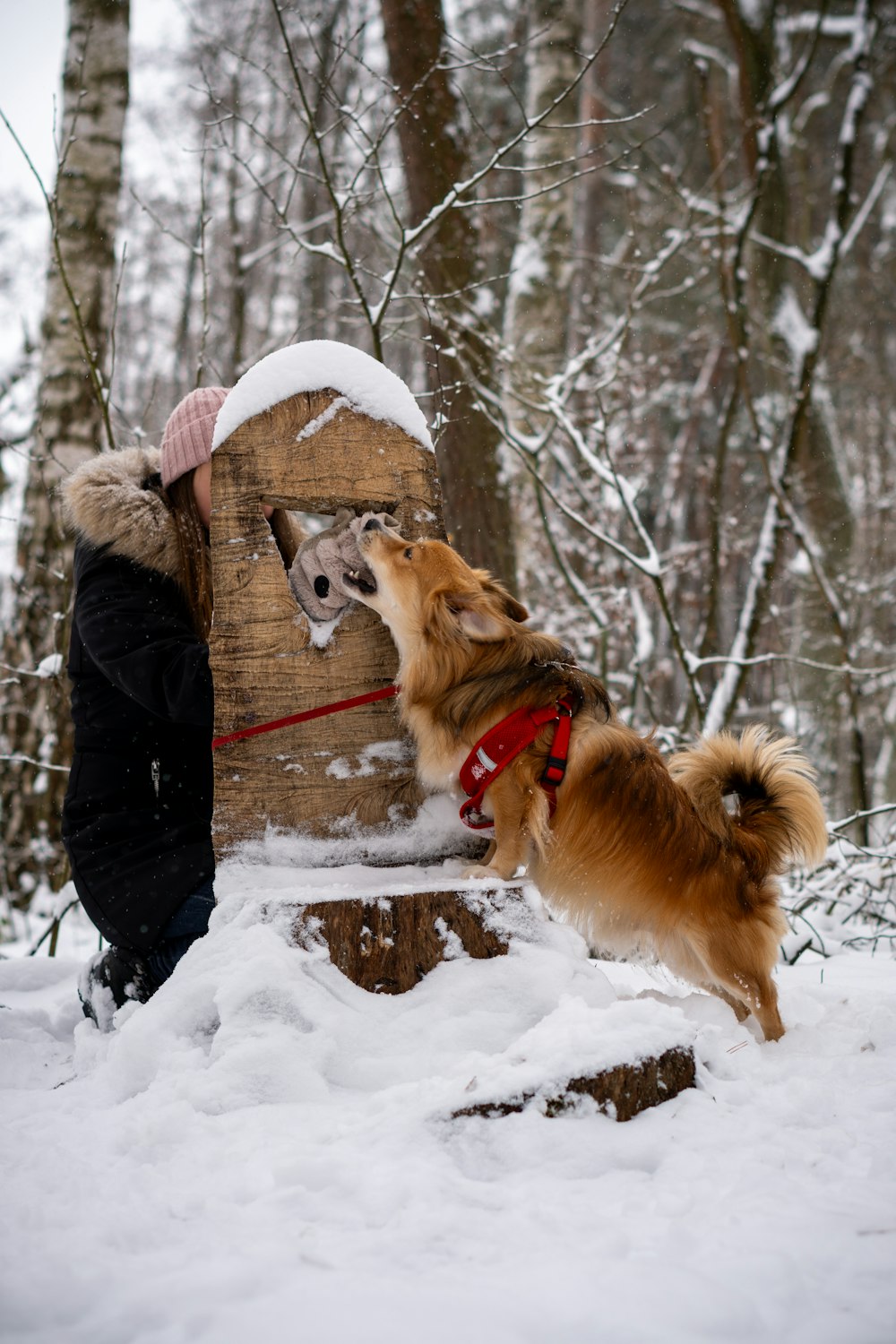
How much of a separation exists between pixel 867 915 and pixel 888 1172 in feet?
10.2

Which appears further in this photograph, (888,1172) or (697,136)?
(697,136)

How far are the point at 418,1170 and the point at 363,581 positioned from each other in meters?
1.63

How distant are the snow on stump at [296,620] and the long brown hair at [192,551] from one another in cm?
36

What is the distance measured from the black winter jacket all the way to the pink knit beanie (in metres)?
0.13

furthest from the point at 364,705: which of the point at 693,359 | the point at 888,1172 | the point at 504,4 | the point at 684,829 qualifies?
the point at 504,4

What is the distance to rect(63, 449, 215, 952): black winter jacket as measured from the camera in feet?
8.88

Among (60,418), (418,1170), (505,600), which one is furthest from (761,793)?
(60,418)

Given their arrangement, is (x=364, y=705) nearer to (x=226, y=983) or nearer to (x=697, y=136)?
(x=226, y=983)

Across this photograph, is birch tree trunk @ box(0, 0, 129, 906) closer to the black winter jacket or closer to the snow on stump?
the black winter jacket

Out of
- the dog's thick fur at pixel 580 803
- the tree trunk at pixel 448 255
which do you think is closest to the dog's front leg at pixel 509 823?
the dog's thick fur at pixel 580 803

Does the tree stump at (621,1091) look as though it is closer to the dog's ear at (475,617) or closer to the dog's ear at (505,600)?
the dog's ear at (475,617)

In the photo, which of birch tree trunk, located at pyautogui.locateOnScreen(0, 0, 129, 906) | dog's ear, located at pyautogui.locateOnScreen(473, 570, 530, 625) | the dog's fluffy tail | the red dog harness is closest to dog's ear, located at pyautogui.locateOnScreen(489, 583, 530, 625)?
dog's ear, located at pyautogui.locateOnScreen(473, 570, 530, 625)

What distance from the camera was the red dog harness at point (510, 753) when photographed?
2654mm

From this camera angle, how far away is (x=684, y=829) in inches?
109
